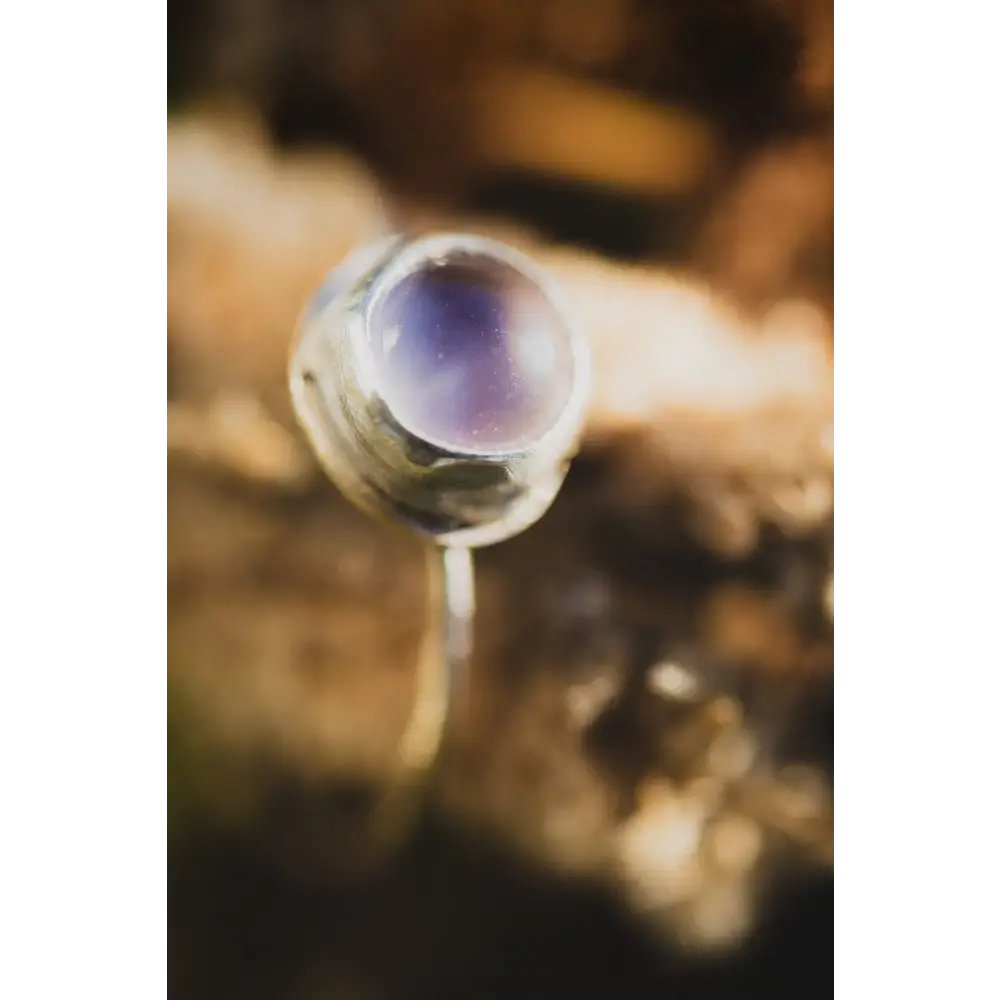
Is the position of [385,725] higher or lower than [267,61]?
lower

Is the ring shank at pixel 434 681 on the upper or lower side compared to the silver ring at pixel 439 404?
lower

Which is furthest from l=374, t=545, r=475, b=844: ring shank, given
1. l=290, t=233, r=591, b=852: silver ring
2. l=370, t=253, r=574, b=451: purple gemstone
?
l=370, t=253, r=574, b=451: purple gemstone

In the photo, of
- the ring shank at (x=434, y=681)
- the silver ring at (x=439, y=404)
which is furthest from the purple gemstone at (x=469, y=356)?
the ring shank at (x=434, y=681)

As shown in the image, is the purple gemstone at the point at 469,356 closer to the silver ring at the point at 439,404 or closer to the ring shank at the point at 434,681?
the silver ring at the point at 439,404

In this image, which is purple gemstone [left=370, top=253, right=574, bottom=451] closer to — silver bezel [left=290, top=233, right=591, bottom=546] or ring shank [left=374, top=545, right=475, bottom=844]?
silver bezel [left=290, top=233, right=591, bottom=546]

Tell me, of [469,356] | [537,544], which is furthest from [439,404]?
[537,544]

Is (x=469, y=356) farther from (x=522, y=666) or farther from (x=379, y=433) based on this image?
(x=522, y=666)
